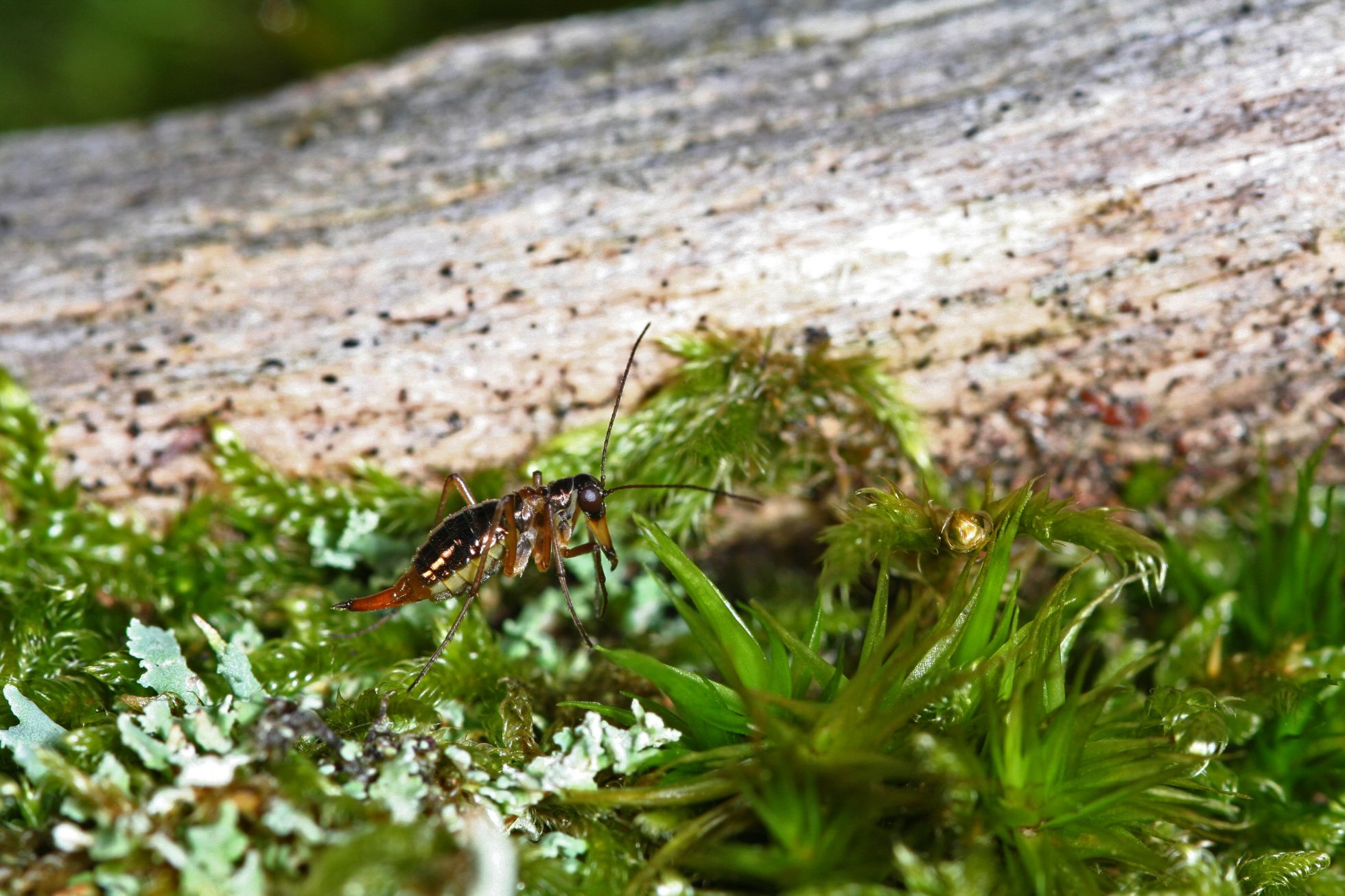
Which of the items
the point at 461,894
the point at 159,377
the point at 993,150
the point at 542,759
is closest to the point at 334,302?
the point at 159,377

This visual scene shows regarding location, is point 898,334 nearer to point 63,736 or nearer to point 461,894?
point 461,894

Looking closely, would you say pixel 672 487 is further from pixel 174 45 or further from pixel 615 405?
pixel 174 45

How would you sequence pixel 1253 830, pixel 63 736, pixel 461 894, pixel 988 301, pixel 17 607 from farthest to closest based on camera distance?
pixel 988 301 → pixel 17 607 → pixel 1253 830 → pixel 63 736 → pixel 461 894

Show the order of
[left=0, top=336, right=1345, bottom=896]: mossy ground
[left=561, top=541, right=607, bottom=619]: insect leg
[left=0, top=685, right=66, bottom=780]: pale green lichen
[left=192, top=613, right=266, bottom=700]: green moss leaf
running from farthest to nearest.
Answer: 1. [left=561, top=541, right=607, bottom=619]: insect leg
2. [left=192, top=613, right=266, bottom=700]: green moss leaf
3. [left=0, top=685, right=66, bottom=780]: pale green lichen
4. [left=0, top=336, right=1345, bottom=896]: mossy ground

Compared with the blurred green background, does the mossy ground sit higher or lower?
→ lower

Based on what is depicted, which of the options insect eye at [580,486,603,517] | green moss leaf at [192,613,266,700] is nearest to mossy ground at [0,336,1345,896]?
green moss leaf at [192,613,266,700]

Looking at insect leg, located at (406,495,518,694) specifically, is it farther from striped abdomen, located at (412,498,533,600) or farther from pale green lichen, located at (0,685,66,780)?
pale green lichen, located at (0,685,66,780)

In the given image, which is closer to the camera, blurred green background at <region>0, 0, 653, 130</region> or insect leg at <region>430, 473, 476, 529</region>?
insect leg at <region>430, 473, 476, 529</region>

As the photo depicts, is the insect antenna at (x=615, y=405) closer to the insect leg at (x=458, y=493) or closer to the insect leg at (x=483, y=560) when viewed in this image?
the insect leg at (x=483, y=560)
